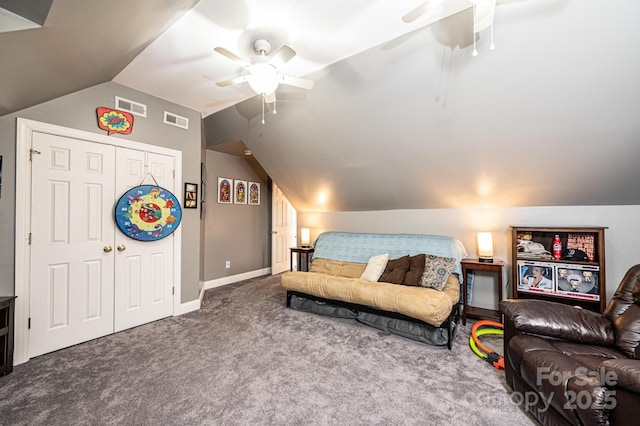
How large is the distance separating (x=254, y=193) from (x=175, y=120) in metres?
2.17

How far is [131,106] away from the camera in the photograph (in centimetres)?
286

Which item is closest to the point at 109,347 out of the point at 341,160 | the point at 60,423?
the point at 60,423

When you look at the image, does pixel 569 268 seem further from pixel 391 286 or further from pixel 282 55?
pixel 282 55

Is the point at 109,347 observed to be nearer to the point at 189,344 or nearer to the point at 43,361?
the point at 43,361

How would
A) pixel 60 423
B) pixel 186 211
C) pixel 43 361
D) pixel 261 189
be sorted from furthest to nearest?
pixel 261 189 → pixel 186 211 → pixel 43 361 → pixel 60 423

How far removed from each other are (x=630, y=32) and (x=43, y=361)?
4774 millimetres

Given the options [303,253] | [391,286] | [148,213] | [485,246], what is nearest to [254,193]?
[303,253]

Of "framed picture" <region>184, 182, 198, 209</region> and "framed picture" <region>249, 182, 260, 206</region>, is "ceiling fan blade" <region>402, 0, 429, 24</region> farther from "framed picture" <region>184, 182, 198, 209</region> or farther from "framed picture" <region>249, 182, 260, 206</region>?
"framed picture" <region>249, 182, 260, 206</region>

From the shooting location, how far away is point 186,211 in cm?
335

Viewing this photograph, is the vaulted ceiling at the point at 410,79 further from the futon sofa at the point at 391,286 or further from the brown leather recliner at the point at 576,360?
the brown leather recliner at the point at 576,360

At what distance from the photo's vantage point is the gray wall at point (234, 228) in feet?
14.7

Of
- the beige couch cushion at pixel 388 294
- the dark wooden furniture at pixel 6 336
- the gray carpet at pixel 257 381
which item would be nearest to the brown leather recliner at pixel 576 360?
the gray carpet at pixel 257 381

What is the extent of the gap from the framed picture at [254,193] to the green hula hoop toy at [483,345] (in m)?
4.01

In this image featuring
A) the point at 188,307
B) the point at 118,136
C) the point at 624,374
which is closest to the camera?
the point at 624,374
